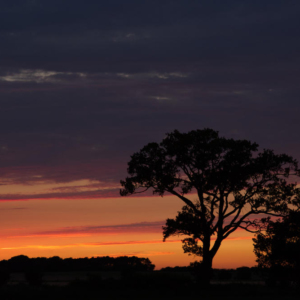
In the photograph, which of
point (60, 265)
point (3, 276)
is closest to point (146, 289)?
point (3, 276)

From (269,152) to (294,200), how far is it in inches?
206

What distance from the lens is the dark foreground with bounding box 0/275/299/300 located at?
128ft

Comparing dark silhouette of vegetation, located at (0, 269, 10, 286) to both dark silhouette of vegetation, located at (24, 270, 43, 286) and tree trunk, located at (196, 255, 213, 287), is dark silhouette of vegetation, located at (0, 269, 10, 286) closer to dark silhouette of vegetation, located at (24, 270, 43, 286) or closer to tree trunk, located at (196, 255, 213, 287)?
dark silhouette of vegetation, located at (24, 270, 43, 286)

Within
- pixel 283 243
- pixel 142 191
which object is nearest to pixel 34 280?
pixel 142 191

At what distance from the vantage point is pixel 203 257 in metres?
49.3

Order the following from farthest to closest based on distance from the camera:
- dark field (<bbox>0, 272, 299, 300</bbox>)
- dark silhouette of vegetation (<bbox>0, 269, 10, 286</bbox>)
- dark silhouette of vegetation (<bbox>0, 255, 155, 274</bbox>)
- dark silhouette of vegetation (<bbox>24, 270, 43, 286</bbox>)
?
dark silhouette of vegetation (<bbox>0, 255, 155, 274</bbox>) < dark silhouette of vegetation (<bbox>24, 270, 43, 286</bbox>) < dark silhouette of vegetation (<bbox>0, 269, 10, 286</bbox>) < dark field (<bbox>0, 272, 299, 300</bbox>)

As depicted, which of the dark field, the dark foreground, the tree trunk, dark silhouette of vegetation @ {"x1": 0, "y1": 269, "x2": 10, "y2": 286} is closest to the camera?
the dark foreground

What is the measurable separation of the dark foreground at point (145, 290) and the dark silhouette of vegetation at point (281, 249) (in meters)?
1.99

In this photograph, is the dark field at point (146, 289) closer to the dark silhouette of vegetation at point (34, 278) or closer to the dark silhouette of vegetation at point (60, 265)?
the dark silhouette of vegetation at point (34, 278)

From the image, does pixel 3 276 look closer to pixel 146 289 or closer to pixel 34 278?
pixel 34 278

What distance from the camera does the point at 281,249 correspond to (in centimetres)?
5006

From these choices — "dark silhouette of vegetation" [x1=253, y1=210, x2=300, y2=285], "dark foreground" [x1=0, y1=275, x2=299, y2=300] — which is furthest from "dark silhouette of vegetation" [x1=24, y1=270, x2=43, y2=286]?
"dark silhouette of vegetation" [x1=253, y1=210, x2=300, y2=285]

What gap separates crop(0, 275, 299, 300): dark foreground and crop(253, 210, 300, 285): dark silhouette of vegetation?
199 centimetres

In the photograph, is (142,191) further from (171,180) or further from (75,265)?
(75,265)
